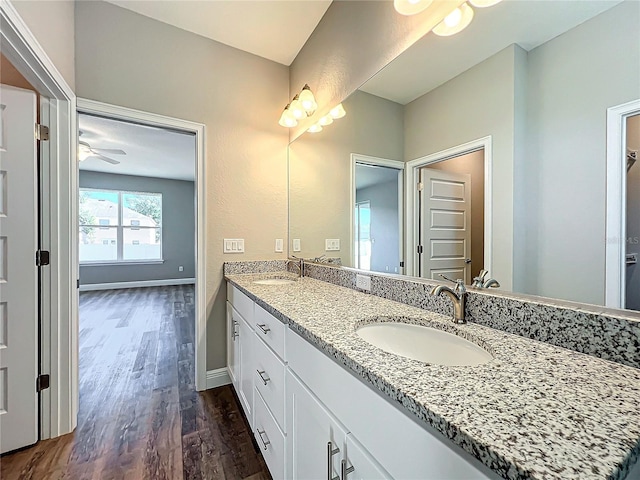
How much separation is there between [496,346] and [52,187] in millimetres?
2188

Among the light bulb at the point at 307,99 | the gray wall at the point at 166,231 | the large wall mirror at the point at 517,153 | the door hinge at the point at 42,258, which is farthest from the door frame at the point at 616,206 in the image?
the gray wall at the point at 166,231

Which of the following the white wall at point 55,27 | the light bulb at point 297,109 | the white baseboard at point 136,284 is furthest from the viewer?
the white baseboard at point 136,284

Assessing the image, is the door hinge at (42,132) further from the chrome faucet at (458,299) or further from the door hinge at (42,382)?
the chrome faucet at (458,299)

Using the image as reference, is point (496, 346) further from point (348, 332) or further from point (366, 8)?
point (366, 8)

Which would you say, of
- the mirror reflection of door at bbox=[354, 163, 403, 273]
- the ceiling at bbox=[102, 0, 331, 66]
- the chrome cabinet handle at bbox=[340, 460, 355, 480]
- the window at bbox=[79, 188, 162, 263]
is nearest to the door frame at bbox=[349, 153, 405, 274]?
the mirror reflection of door at bbox=[354, 163, 403, 273]

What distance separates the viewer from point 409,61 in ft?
4.23

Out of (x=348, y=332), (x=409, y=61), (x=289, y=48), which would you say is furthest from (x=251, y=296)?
(x=289, y=48)

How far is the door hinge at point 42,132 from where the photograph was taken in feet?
4.88

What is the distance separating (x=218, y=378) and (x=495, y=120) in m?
2.33

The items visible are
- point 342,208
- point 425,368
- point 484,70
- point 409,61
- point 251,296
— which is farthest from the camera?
point 342,208

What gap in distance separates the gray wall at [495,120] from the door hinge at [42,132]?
2029 mm

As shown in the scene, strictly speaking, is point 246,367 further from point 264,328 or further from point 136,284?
point 136,284

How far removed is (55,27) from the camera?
139 centimetres

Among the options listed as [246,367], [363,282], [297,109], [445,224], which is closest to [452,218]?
[445,224]
